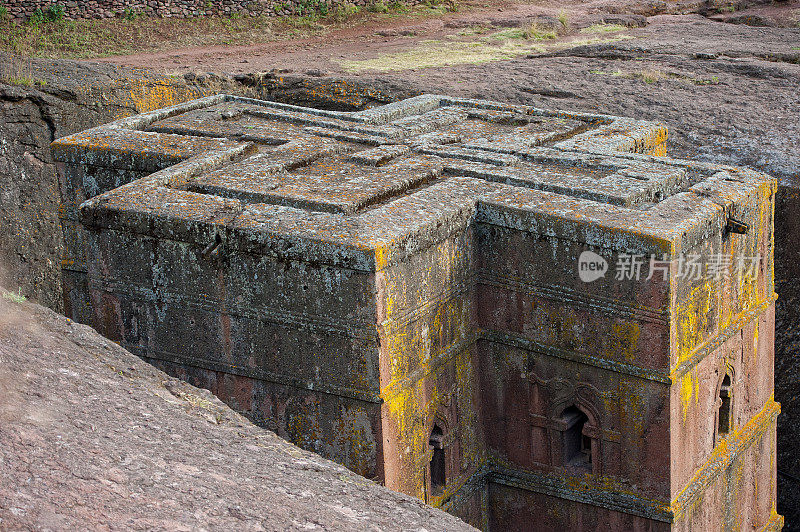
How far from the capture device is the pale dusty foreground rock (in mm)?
4590

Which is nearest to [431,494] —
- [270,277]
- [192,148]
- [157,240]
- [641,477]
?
[641,477]

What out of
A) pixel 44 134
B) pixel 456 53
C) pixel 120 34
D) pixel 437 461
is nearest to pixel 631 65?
pixel 456 53

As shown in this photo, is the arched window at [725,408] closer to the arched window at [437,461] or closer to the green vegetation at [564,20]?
the arched window at [437,461]

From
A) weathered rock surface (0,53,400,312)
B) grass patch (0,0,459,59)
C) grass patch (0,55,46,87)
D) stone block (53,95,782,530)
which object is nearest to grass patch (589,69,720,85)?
weathered rock surface (0,53,400,312)

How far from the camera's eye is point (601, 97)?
1320 centimetres

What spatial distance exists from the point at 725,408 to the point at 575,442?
3.93ft

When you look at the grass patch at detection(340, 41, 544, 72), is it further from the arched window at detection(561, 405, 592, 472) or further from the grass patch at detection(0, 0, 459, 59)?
the arched window at detection(561, 405, 592, 472)

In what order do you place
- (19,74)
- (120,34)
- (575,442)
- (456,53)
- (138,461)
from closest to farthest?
(138,461) < (575,442) < (19,74) < (456,53) < (120,34)

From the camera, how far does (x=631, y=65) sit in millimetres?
14789

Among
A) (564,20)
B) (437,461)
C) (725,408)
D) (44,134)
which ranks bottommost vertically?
(437,461)

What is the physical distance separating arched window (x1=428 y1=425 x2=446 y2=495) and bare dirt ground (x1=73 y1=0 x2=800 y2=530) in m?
4.43

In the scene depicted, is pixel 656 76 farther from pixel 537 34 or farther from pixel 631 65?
pixel 537 34

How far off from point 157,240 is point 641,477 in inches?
150

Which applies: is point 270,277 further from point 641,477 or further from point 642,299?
point 641,477
